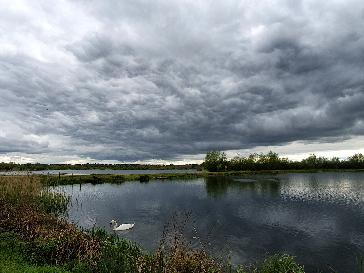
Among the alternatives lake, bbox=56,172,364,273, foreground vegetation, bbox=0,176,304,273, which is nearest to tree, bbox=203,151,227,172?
lake, bbox=56,172,364,273

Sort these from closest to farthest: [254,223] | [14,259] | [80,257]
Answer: [14,259] < [80,257] < [254,223]

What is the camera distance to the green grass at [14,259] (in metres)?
14.7

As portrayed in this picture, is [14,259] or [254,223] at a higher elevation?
[14,259]

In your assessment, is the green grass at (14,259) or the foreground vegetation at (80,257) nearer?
Result: the green grass at (14,259)

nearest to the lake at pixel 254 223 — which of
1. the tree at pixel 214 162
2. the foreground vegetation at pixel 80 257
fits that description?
the foreground vegetation at pixel 80 257

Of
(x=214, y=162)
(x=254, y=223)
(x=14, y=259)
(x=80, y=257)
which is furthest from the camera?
(x=214, y=162)

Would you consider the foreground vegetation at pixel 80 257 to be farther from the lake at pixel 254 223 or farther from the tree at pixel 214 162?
the tree at pixel 214 162

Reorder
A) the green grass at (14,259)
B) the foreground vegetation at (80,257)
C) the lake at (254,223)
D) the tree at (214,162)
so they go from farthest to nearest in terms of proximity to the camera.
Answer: the tree at (214,162), the lake at (254,223), the foreground vegetation at (80,257), the green grass at (14,259)

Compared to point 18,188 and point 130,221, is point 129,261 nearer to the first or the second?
point 130,221

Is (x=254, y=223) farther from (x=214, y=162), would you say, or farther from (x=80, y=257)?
(x=214, y=162)

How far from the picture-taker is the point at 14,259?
16.5 metres

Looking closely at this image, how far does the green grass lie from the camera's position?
48.1 ft

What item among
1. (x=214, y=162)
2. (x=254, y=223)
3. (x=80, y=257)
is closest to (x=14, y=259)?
(x=80, y=257)

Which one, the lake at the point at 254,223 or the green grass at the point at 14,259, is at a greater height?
the green grass at the point at 14,259
